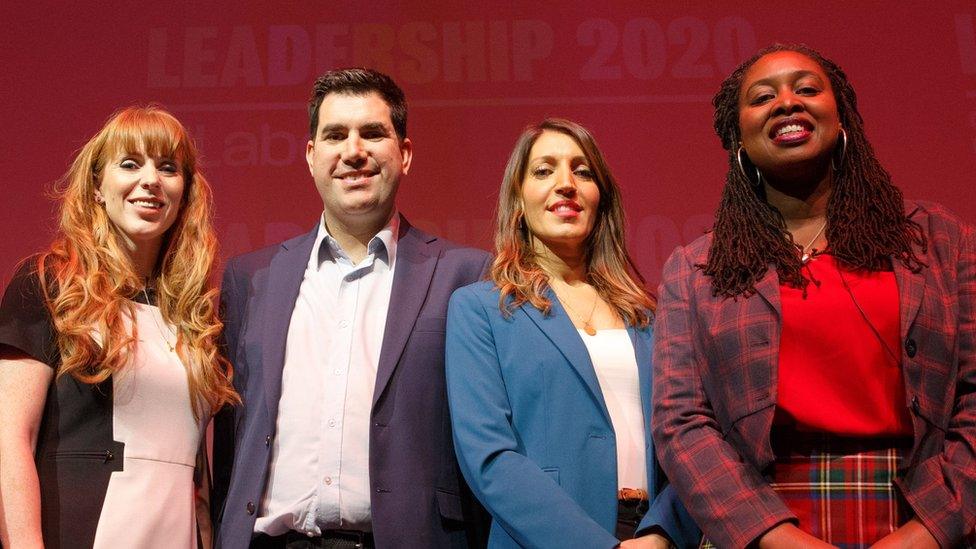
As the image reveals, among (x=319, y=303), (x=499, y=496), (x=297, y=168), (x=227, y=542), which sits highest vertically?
(x=297, y=168)

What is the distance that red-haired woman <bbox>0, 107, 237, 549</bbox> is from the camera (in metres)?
2.21

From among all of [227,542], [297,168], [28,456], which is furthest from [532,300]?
[297,168]

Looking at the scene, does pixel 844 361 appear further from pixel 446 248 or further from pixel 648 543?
pixel 446 248

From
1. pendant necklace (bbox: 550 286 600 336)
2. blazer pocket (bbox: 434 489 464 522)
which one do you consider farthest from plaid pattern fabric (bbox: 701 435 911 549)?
blazer pocket (bbox: 434 489 464 522)

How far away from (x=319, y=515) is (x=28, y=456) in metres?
0.66

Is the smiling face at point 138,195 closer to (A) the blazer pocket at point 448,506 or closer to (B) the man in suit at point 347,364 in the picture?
(B) the man in suit at point 347,364

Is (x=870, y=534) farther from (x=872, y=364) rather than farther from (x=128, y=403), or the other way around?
(x=128, y=403)

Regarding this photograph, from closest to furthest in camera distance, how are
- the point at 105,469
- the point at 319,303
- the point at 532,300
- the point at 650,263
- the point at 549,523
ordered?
the point at 549,523 → the point at 105,469 → the point at 532,300 → the point at 319,303 → the point at 650,263

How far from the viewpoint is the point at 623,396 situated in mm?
2342

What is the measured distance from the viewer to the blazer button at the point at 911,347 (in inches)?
71.4

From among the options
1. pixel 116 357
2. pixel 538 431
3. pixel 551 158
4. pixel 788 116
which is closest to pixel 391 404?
pixel 538 431

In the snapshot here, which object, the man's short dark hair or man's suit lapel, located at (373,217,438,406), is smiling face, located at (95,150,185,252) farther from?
man's suit lapel, located at (373,217,438,406)

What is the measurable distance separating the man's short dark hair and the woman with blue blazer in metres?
0.38

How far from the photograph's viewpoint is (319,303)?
2619 mm
